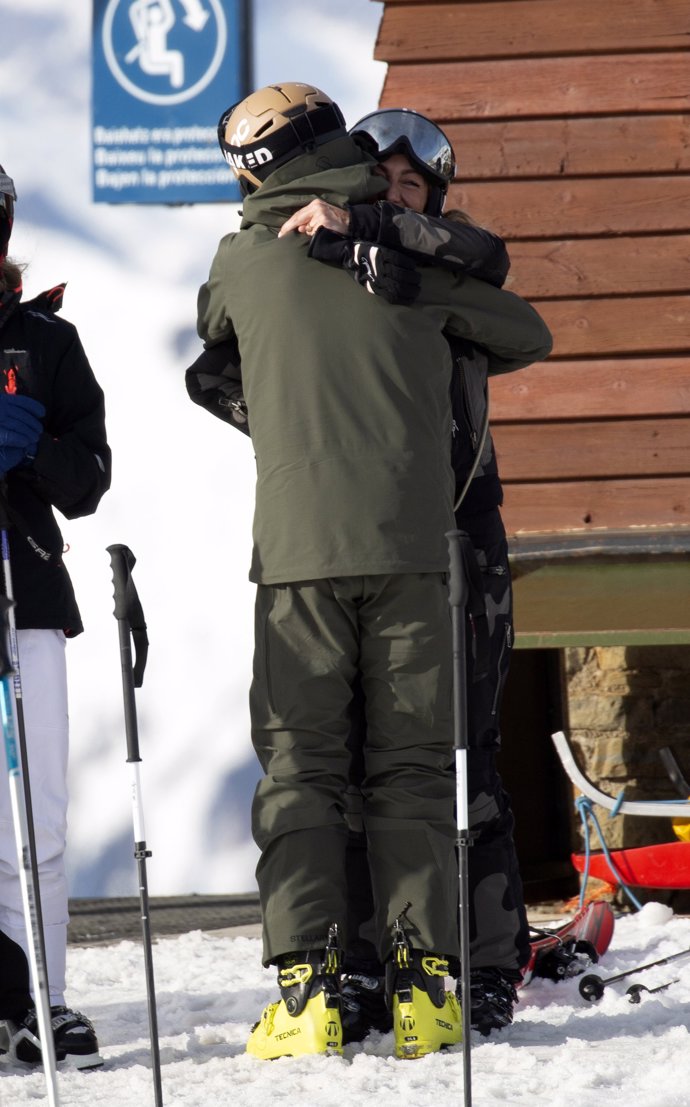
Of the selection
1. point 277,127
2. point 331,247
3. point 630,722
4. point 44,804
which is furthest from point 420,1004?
point 630,722

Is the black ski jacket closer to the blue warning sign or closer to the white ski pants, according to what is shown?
the white ski pants

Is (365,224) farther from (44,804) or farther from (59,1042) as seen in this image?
(59,1042)

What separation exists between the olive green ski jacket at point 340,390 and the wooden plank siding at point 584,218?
201 centimetres

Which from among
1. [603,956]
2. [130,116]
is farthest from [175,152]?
[603,956]

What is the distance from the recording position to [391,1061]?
2.64 m

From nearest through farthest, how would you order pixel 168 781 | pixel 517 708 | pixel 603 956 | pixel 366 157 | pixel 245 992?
pixel 366 157 → pixel 245 992 → pixel 603 956 → pixel 168 781 → pixel 517 708

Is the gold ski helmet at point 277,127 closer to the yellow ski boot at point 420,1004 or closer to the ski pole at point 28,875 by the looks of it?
the ski pole at point 28,875

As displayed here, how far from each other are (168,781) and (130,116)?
249cm

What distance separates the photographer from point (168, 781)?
17.7ft

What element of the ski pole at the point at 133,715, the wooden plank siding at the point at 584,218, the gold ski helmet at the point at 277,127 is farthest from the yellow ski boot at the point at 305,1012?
the wooden plank siding at the point at 584,218

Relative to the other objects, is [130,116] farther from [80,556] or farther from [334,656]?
[334,656]

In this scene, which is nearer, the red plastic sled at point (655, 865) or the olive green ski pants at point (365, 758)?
the olive green ski pants at point (365, 758)

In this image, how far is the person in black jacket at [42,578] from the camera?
294cm

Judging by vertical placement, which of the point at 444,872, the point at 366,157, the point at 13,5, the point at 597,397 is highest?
the point at 13,5
